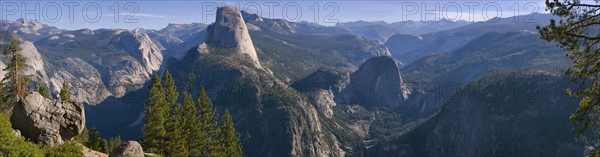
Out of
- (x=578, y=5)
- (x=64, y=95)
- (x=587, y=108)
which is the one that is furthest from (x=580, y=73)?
(x=64, y=95)

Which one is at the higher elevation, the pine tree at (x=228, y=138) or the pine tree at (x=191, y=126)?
the pine tree at (x=191, y=126)

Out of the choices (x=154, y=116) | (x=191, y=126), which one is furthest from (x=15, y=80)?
(x=191, y=126)

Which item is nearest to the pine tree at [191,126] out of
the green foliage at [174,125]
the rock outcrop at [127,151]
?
the green foliage at [174,125]

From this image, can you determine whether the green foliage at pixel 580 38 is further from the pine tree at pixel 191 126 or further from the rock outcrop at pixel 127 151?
the pine tree at pixel 191 126

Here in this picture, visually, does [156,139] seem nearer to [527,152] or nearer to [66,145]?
[66,145]

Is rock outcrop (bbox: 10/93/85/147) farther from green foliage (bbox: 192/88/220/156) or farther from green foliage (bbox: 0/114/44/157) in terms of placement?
green foliage (bbox: 192/88/220/156)

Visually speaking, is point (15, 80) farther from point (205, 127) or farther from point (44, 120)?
point (205, 127)
